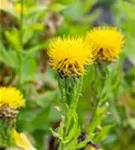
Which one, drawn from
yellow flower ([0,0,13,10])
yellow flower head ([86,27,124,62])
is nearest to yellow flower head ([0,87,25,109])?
yellow flower head ([86,27,124,62])

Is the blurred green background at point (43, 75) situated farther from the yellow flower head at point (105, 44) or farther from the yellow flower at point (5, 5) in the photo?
the yellow flower head at point (105, 44)

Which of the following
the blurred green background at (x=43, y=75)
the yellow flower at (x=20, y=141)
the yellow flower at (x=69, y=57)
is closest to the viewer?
the yellow flower at (x=69, y=57)

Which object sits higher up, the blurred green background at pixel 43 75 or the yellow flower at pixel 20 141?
the blurred green background at pixel 43 75

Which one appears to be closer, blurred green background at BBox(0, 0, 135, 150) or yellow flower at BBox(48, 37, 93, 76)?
yellow flower at BBox(48, 37, 93, 76)

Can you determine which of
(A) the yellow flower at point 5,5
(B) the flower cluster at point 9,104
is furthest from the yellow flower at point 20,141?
(A) the yellow flower at point 5,5

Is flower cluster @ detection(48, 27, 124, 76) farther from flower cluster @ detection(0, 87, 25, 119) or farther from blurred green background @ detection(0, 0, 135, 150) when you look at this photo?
blurred green background @ detection(0, 0, 135, 150)
